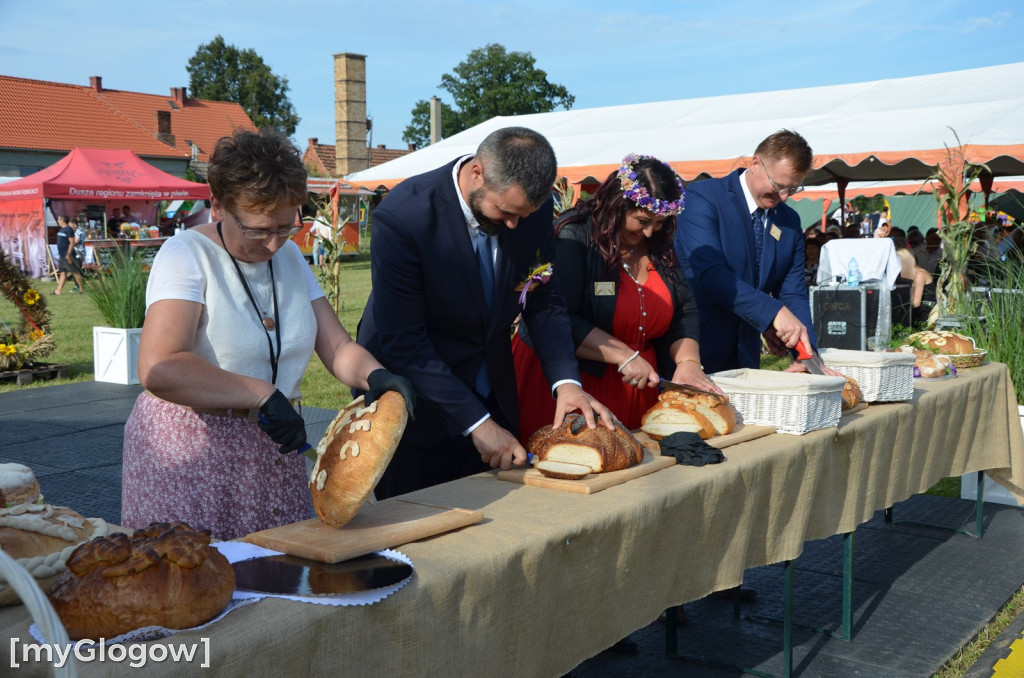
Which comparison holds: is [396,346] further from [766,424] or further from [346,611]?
[766,424]

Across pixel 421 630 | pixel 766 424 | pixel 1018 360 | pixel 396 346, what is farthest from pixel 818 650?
pixel 1018 360

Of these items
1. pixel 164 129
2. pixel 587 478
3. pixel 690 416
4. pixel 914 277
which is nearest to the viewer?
pixel 587 478

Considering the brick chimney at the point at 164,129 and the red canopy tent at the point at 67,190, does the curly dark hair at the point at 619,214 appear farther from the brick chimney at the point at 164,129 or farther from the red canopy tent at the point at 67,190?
the brick chimney at the point at 164,129

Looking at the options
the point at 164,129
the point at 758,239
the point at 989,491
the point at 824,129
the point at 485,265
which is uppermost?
the point at 164,129

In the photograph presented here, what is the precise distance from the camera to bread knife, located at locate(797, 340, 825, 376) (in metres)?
3.34

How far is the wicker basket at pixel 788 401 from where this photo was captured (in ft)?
9.35

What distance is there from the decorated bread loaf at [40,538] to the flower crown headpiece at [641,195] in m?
1.83

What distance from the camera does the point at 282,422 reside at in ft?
5.95

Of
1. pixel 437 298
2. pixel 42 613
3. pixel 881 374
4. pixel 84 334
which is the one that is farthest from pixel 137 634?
pixel 84 334

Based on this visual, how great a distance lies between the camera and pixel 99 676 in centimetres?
115

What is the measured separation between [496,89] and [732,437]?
67961mm

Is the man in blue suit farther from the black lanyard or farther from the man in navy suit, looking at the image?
the black lanyard

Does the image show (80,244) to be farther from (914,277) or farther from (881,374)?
(881,374)

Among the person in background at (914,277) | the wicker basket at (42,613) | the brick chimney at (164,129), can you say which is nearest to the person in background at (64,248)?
the person in background at (914,277)
